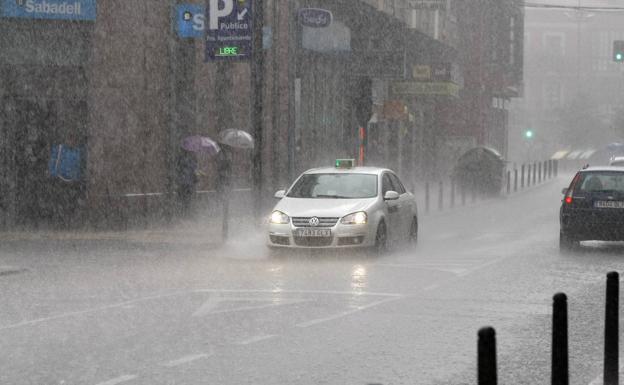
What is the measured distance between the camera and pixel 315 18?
27.7 meters

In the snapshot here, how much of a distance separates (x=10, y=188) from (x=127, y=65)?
3371 mm

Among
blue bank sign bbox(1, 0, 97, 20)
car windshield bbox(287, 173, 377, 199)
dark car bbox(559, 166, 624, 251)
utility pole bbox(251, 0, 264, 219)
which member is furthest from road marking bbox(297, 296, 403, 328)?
blue bank sign bbox(1, 0, 97, 20)

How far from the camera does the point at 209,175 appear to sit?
29.1 meters

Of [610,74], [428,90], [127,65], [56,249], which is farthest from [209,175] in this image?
[610,74]

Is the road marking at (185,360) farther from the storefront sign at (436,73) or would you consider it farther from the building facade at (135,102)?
the storefront sign at (436,73)

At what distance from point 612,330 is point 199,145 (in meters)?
18.9

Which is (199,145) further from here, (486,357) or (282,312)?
(486,357)

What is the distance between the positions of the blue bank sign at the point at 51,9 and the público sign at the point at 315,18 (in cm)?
517

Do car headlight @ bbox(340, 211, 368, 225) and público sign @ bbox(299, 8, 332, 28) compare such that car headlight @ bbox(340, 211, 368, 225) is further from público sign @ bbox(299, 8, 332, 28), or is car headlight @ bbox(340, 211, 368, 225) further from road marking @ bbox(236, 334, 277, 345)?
público sign @ bbox(299, 8, 332, 28)

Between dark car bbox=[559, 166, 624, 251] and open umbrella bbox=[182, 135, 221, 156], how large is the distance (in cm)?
828

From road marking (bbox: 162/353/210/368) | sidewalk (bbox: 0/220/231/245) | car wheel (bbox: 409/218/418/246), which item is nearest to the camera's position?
road marking (bbox: 162/353/210/368)

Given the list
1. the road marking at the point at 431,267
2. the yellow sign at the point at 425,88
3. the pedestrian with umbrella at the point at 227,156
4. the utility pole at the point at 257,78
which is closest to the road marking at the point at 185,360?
the road marking at the point at 431,267

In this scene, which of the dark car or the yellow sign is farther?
the yellow sign

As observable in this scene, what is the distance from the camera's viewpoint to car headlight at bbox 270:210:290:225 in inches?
738
